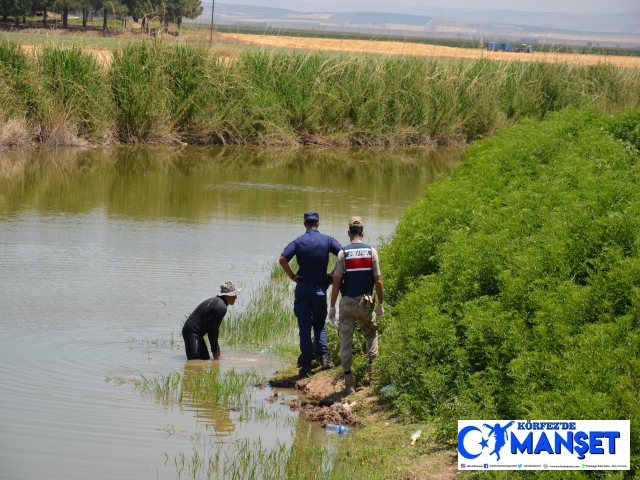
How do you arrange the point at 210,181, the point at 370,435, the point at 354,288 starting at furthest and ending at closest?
the point at 210,181
the point at 354,288
the point at 370,435

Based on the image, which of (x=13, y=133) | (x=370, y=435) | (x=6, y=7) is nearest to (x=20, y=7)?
(x=6, y=7)

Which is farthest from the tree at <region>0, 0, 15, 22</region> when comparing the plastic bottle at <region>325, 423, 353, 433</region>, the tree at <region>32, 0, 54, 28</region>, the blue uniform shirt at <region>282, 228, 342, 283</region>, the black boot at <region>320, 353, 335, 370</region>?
the plastic bottle at <region>325, 423, 353, 433</region>

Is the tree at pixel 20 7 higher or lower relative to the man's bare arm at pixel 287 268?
higher

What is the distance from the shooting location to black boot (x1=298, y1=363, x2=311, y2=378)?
1016 cm

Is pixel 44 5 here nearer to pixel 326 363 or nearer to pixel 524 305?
pixel 326 363

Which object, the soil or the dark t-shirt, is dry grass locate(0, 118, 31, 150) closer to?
the dark t-shirt

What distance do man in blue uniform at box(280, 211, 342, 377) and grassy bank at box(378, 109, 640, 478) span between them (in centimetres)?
78

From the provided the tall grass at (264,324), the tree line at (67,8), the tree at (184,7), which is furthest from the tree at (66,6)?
the tall grass at (264,324)

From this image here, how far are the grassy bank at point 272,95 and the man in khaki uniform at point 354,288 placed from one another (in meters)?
18.4

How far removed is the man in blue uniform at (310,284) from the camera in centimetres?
1020

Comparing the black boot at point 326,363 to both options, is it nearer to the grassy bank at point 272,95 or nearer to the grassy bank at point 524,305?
the grassy bank at point 524,305

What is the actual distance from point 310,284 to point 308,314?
34 centimetres

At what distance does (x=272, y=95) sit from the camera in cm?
3344

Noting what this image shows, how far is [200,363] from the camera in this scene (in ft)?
33.8
